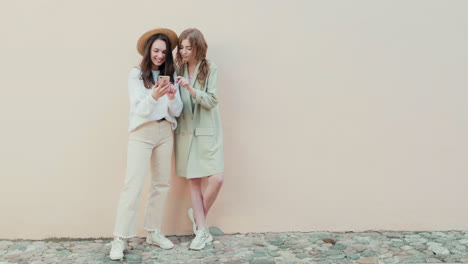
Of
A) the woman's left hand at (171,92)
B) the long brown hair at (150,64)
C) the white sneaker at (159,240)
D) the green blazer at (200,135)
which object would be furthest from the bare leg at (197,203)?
Result: the long brown hair at (150,64)

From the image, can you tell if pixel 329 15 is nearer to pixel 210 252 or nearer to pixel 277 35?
pixel 277 35

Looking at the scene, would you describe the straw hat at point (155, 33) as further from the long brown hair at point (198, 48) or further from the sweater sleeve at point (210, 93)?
the sweater sleeve at point (210, 93)

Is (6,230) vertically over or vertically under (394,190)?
under

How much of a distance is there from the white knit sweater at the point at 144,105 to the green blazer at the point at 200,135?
13cm

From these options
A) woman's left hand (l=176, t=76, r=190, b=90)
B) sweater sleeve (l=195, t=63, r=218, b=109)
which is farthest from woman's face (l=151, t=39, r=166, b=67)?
sweater sleeve (l=195, t=63, r=218, b=109)

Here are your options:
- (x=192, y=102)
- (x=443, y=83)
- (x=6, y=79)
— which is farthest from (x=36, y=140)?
(x=443, y=83)

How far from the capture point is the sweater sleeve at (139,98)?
3.15 meters

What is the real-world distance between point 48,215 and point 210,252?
1253mm

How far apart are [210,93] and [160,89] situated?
15.5 inches

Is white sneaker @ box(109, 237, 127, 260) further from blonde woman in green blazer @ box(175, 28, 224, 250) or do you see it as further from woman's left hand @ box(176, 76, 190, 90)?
woman's left hand @ box(176, 76, 190, 90)

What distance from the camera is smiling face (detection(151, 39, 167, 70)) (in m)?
3.28

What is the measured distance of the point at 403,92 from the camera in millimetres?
3773

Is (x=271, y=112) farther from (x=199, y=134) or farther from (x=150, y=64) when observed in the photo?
(x=150, y=64)

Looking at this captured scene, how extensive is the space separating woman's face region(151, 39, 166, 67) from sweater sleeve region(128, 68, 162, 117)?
14 centimetres
